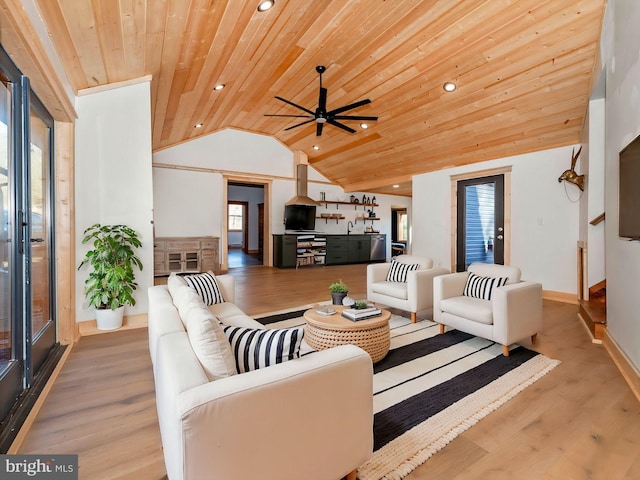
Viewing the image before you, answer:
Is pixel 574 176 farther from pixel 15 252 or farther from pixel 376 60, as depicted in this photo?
pixel 15 252

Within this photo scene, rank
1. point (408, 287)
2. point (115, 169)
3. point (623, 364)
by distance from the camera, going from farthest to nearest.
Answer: point (408, 287) < point (115, 169) < point (623, 364)

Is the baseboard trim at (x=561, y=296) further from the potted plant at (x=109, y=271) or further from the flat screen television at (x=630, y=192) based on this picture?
the potted plant at (x=109, y=271)

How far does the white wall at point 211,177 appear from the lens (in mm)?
7145

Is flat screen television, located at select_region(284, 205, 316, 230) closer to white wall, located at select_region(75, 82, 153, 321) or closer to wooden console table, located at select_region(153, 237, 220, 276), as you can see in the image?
wooden console table, located at select_region(153, 237, 220, 276)

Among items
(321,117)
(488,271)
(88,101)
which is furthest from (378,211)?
(88,101)

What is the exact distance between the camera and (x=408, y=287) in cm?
366

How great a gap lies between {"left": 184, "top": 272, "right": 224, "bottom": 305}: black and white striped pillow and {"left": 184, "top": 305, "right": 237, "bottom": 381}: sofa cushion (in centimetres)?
162

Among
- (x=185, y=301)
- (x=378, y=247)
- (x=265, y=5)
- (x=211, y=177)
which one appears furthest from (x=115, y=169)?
(x=378, y=247)

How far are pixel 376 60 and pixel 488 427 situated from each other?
428cm

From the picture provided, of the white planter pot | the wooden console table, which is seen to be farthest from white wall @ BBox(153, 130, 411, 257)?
the white planter pot

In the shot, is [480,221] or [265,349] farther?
[480,221]

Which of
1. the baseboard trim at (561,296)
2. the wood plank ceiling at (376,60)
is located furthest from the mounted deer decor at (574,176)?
the baseboard trim at (561,296)

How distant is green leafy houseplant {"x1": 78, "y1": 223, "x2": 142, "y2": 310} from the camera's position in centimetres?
319

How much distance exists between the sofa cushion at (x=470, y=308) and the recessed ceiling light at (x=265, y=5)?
3259 mm
